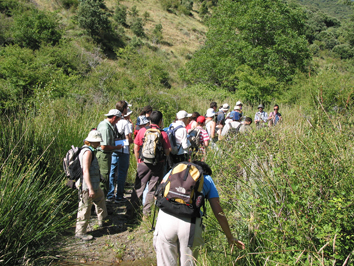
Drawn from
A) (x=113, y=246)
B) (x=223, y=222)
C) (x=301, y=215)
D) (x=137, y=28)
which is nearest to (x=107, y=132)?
(x=113, y=246)

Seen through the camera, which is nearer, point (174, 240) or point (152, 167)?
point (174, 240)

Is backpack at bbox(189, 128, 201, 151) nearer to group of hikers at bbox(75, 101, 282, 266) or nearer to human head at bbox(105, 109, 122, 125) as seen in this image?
group of hikers at bbox(75, 101, 282, 266)

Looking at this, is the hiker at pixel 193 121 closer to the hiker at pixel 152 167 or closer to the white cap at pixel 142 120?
the white cap at pixel 142 120

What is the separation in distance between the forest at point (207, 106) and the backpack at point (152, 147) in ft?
3.59

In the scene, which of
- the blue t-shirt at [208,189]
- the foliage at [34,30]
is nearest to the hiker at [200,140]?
the blue t-shirt at [208,189]

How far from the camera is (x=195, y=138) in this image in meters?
6.06

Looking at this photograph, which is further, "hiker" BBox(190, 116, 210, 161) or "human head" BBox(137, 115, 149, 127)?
"hiker" BBox(190, 116, 210, 161)

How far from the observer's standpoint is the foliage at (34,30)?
21.6 meters

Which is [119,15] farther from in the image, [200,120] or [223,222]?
[223,222]

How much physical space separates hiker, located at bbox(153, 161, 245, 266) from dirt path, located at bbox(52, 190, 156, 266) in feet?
4.35

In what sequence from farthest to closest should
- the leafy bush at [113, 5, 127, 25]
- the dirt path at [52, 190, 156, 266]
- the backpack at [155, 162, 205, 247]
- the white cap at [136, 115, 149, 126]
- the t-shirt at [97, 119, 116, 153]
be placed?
the leafy bush at [113, 5, 127, 25] < the white cap at [136, 115, 149, 126] < the t-shirt at [97, 119, 116, 153] < the dirt path at [52, 190, 156, 266] < the backpack at [155, 162, 205, 247]

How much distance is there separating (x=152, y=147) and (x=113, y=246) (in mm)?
1635

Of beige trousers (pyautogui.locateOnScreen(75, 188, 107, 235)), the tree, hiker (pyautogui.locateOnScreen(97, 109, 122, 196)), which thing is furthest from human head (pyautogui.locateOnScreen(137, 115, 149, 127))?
the tree

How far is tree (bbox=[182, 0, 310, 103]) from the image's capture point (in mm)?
21031
